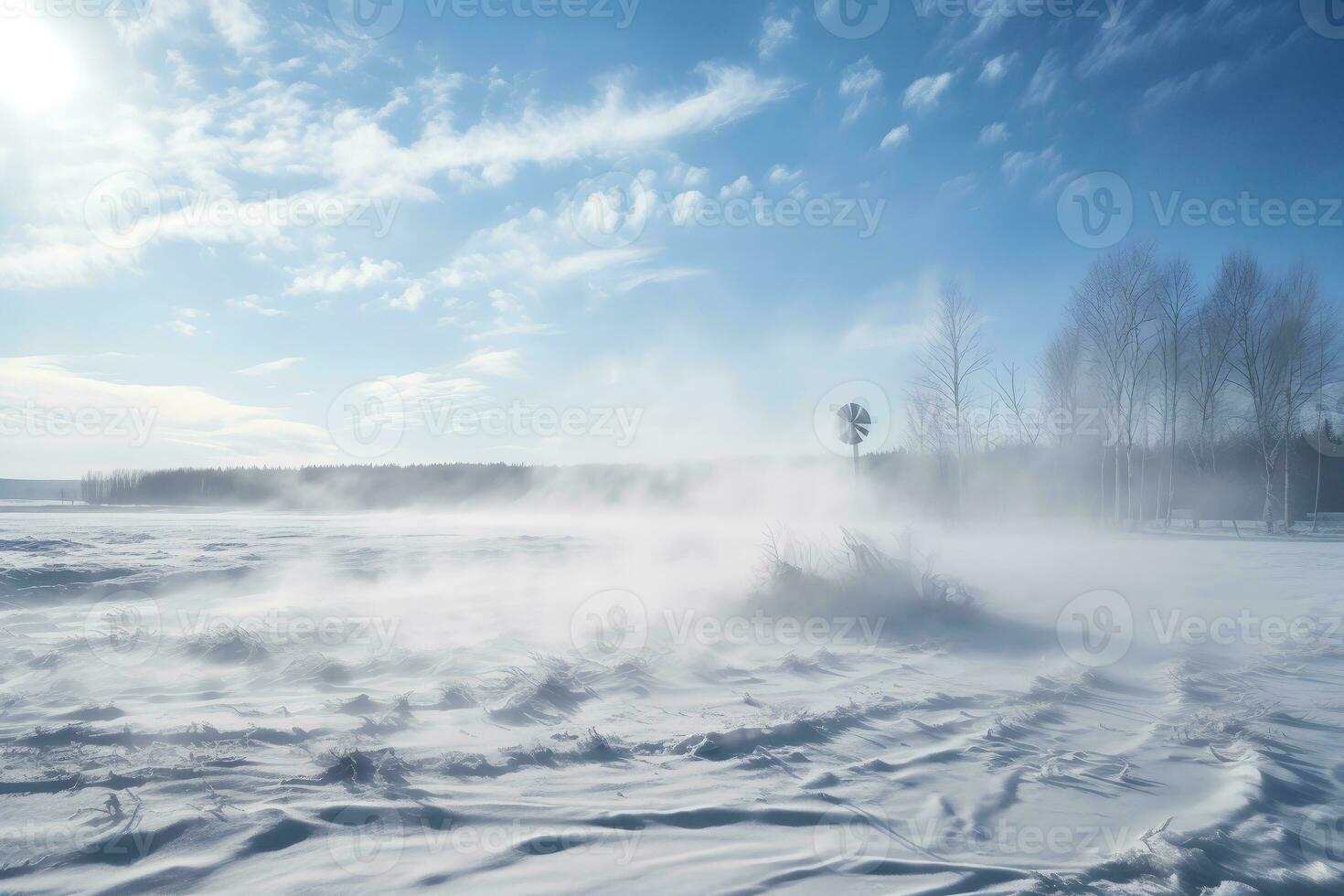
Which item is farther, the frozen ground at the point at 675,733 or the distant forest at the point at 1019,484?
the distant forest at the point at 1019,484

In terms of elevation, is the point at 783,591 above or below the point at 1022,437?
below

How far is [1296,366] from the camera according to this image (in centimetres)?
2831

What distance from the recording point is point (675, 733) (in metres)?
4.95

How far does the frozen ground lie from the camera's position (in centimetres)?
309

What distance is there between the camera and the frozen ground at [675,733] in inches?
122

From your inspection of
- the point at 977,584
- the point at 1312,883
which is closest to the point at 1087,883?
the point at 1312,883

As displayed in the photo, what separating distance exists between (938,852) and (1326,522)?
3732 centimetres

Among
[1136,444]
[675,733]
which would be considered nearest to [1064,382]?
[1136,444]

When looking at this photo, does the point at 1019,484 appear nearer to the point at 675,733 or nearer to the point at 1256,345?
the point at 1256,345

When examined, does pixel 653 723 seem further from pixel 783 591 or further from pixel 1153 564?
pixel 1153 564

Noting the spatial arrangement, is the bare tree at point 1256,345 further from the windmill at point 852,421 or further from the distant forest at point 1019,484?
the windmill at point 852,421

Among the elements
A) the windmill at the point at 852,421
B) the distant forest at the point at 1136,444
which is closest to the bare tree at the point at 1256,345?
the distant forest at the point at 1136,444

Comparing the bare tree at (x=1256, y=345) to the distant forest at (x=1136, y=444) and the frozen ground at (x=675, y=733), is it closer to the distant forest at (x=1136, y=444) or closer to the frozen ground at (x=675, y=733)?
the distant forest at (x=1136, y=444)

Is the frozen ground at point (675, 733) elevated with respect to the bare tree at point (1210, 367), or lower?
lower
